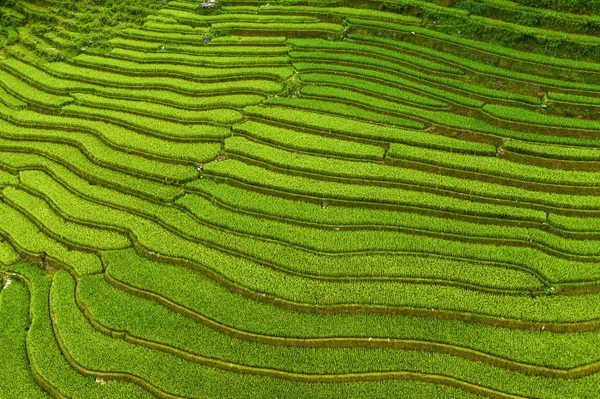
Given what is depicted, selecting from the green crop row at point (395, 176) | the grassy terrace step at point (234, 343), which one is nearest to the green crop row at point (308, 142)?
the green crop row at point (395, 176)

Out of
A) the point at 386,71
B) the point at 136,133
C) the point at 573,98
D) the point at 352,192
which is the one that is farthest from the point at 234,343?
the point at 573,98

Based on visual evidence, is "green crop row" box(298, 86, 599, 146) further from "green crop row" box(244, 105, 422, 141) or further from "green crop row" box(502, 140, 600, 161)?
"green crop row" box(244, 105, 422, 141)

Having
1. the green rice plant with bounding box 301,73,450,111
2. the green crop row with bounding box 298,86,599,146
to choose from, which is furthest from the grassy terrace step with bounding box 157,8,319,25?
the green crop row with bounding box 298,86,599,146

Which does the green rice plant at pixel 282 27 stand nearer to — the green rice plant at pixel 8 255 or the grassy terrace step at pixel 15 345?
the green rice plant at pixel 8 255

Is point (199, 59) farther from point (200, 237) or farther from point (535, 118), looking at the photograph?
point (535, 118)

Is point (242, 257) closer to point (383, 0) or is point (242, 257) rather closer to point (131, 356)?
point (131, 356)
